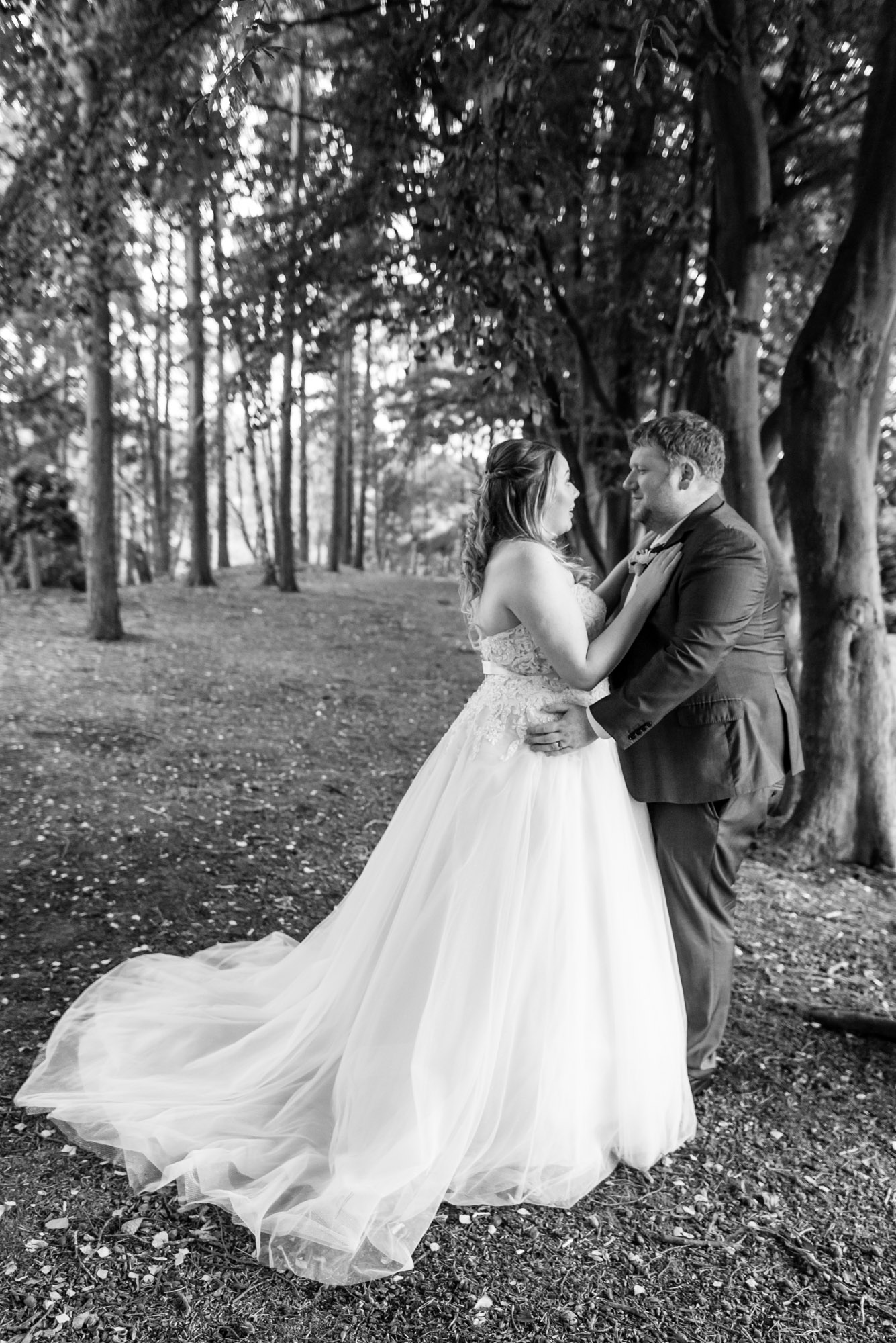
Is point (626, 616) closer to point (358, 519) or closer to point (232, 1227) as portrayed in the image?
point (232, 1227)

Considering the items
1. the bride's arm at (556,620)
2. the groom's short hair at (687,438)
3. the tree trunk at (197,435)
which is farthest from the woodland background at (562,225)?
the tree trunk at (197,435)

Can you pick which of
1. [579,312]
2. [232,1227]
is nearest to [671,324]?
[579,312]

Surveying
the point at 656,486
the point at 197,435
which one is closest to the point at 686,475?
the point at 656,486

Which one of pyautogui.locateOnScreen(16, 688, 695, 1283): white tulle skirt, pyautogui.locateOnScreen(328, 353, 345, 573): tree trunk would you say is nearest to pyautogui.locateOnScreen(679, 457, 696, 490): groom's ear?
pyautogui.locateOnScreen(16, 688, 695, 1283): white tulle skirt

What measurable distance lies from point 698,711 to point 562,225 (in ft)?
20.6

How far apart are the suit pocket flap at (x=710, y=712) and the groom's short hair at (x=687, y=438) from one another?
2.69 ft

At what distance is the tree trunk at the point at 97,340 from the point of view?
6590mm

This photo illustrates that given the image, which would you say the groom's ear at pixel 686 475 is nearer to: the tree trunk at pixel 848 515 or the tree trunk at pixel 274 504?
the tree trunk at pixel 848 515

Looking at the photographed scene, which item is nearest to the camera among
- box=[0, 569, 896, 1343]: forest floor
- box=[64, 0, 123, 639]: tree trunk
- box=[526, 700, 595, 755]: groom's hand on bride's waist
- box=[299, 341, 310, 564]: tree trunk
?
box=[0, 569, 896, 1343]: forest floor

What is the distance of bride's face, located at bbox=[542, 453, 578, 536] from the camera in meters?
3.13

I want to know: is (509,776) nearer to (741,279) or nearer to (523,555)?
(523,555)

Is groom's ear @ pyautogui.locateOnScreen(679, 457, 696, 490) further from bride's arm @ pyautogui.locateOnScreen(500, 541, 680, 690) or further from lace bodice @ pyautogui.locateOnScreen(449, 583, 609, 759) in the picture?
lace bodice @ pyautogui.locateOnScreen(449, 583, 609, 759)

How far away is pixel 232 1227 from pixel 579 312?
8093 mm

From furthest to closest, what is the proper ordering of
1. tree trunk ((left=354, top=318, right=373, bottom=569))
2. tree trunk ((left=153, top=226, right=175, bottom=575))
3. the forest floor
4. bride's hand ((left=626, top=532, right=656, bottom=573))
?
tree trunk ((left=153, top=226, right=175, bottom=575))
tree trunk ((left=354, top=318, right=373, bottom=569))
bride's hand ((left=626, top=532, right=656, bottom=573))
the forest floor
